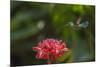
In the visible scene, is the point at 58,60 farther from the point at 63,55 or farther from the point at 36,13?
the point at 36,13

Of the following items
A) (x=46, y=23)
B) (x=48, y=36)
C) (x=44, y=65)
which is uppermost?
(x=46, y=23)

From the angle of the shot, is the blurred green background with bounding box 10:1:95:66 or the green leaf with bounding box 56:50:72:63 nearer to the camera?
the blurred green background with bounding box 10:1:95:66

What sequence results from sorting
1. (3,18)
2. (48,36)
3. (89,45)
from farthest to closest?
1. (89,45)
2. (48,36)
3. (3,18)

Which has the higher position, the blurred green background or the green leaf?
the blurred green background

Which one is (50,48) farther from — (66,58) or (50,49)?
(66,58)

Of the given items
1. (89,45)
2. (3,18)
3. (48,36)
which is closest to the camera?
(3,18)
